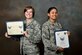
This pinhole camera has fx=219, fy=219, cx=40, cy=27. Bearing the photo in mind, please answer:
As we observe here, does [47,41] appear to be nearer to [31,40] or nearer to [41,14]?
[31,40]

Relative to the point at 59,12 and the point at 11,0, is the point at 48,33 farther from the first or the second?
the point at 11,0

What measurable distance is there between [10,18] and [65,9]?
724 mm

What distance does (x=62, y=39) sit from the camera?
2363 mm

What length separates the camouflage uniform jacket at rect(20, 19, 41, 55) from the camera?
2.30 meters

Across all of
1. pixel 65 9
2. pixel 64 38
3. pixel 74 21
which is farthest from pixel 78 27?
pixel 64 38

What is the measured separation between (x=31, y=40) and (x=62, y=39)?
338 mm

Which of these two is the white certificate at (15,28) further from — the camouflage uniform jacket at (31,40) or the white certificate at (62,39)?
the white certificate at (62,39)

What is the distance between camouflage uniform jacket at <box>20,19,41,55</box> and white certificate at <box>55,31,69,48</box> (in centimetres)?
20

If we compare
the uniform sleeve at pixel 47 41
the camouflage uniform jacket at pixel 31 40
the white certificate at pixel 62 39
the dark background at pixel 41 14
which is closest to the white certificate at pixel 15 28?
the camouflage uniform jacket at pixel 31 40

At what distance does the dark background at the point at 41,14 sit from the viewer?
9.29 feet

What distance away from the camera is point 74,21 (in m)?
2.86

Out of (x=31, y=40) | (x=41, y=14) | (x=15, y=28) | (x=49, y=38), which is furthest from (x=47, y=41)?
(x=41, y=14)

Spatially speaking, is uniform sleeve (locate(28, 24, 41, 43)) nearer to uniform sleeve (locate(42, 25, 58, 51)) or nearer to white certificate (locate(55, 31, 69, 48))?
uniform sleeve (locate(42, 25, 58, 51))

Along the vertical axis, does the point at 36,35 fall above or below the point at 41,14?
below
